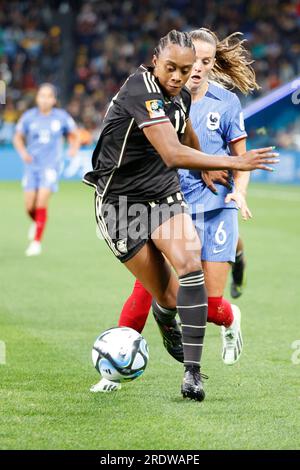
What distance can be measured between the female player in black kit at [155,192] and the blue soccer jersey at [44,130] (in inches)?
371

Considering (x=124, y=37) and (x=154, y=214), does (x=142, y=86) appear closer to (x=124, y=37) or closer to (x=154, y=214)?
(x=154, y=214)

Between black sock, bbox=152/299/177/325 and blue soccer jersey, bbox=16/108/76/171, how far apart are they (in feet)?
29.9

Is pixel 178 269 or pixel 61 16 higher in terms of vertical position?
pixel 61 16

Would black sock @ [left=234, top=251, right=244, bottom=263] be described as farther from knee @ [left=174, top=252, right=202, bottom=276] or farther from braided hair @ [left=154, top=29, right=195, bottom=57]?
braided hair @ [left=154, top=29, right=195, bottom=57]

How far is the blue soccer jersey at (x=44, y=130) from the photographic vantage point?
15.3 meters

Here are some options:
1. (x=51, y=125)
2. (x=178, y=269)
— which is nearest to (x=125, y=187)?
(x=178, y=269)

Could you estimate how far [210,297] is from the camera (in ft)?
22.0

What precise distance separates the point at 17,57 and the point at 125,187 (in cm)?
2736

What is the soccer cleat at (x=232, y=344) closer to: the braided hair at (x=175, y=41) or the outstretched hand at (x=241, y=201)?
the outstretched hand at (x=241, y=201)

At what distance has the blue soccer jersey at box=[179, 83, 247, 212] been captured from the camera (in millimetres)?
6867

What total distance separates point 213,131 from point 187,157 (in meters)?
1.53
